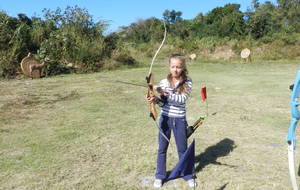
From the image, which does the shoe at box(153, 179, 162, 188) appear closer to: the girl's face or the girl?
the girl

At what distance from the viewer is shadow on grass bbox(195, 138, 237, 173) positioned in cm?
406

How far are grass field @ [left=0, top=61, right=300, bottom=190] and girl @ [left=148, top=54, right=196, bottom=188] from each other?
28 cm

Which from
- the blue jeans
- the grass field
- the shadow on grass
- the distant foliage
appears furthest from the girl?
the distant foliage

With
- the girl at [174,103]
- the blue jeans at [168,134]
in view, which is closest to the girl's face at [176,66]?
the girl at [174,103]

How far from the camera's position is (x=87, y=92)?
9.54 m

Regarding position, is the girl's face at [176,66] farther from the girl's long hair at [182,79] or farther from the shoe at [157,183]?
the shoe at [157,183]

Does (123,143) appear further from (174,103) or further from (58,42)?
(58,42)

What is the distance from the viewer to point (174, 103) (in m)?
3.32

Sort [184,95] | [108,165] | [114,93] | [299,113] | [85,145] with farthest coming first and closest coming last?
[114,93]
[85,145]
[108,165]
[184,95]
[299,113]

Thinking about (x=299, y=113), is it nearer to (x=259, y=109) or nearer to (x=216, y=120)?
(x=216, y=120)

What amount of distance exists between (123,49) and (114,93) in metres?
10.2

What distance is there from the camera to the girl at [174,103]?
128 inches

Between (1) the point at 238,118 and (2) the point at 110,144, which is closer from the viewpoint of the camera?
(2) the point at 110,144

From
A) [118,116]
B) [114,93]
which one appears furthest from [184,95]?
[114,93]
